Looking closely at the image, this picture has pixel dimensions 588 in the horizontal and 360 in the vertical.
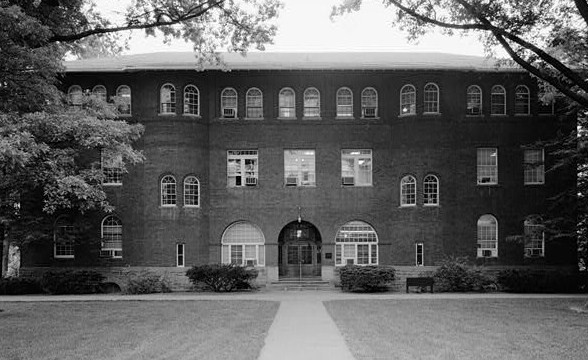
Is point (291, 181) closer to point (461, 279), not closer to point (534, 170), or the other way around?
point (461, 279)

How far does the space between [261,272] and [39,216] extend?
10.6 metres

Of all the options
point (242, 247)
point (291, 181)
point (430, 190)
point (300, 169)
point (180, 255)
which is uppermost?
point (300, 169)

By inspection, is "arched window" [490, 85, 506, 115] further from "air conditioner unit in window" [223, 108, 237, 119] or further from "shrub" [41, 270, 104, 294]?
"shrub" [41, 270, 104, 294]

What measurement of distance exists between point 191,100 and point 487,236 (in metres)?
15.6

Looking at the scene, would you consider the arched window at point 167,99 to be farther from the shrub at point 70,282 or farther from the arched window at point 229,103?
the shrub at point 70,282

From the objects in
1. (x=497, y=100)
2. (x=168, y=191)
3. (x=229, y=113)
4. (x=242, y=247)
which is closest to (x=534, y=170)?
(x=497, y=100)

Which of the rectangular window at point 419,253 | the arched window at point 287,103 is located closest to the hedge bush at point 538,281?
the rectangular window at point 419,253

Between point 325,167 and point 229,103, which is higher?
point 229,103

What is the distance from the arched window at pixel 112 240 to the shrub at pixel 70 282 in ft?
4.88

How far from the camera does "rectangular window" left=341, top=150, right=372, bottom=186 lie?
2948cm

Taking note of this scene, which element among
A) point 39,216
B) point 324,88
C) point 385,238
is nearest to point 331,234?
point 385,238

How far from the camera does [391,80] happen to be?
29391mm

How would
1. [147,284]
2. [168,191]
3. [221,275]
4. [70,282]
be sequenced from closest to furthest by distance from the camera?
[147,284], [221,275], [70,282], [168,191]

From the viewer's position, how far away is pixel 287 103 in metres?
29.7
